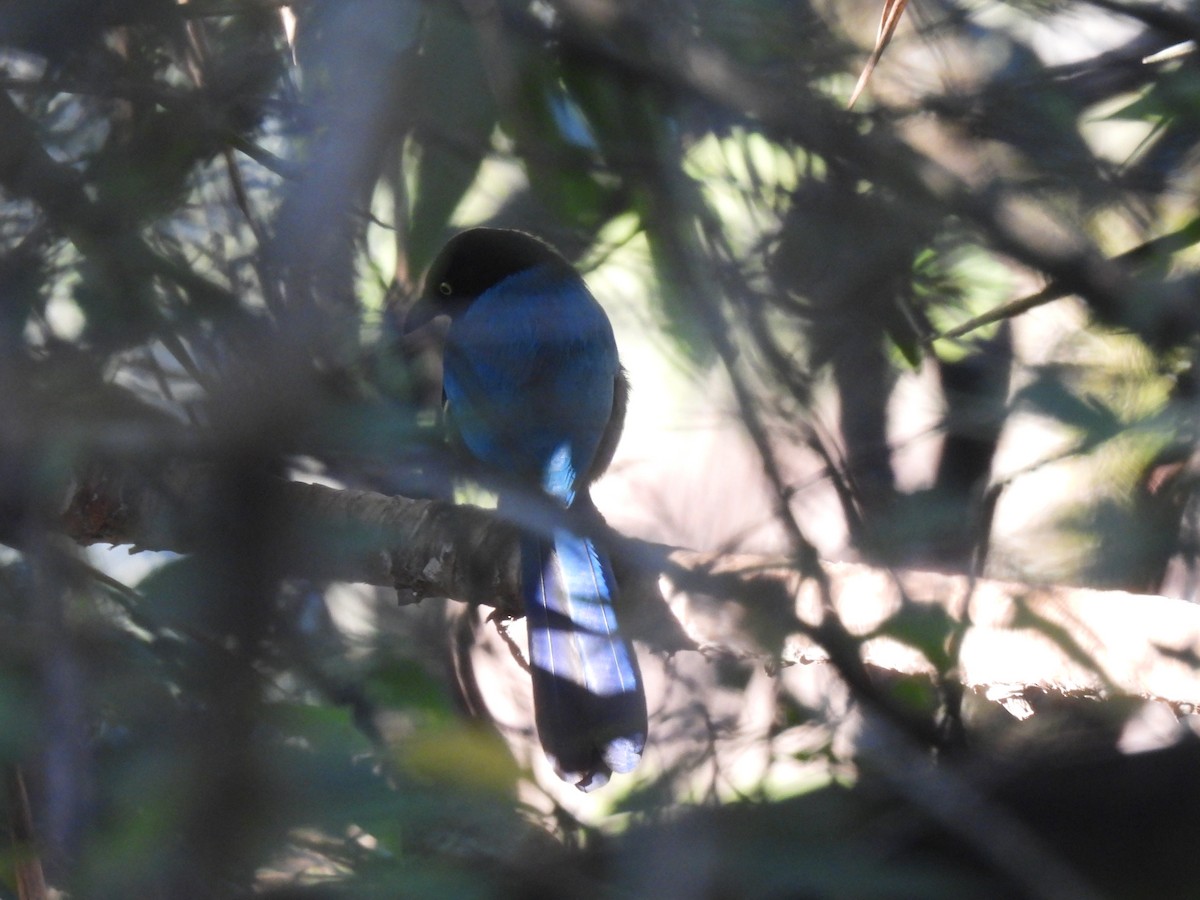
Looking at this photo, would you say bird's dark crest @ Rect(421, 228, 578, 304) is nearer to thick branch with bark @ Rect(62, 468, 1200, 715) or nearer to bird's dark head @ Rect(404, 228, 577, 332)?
Result: bird's dark head @ Rect(404, 228, 577, 332)

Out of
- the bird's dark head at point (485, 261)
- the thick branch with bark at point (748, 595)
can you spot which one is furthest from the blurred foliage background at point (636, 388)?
the bird's dark head at point (485, 261)

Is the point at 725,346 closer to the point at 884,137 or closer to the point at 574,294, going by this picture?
the point at 884,137

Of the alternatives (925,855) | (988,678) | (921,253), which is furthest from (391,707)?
(921,253)

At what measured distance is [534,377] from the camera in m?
1.92

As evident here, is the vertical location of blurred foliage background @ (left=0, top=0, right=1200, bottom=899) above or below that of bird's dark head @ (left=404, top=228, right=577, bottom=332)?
below

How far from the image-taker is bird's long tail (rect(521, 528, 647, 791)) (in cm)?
178

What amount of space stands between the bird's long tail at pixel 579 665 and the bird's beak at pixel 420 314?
40cm

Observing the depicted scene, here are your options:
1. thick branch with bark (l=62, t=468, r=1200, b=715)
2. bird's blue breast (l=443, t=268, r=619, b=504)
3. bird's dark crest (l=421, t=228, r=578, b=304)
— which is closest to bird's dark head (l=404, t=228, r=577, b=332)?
bird's dark crest (l=421, t=228, r=578, b=304)

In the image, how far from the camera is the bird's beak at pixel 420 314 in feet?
5.14

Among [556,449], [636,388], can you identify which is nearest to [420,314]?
[556,449]

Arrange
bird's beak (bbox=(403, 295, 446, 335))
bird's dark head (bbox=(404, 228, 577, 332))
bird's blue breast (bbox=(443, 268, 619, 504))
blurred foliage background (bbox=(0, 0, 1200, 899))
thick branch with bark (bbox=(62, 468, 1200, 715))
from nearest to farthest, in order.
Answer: blurred foliage background (bbox=(0, 0, 1200, 899))
thick branch with bark (bbox=(62, 468, 1200, 715))
bird's beak (bbox=(403, 295, 446, 335))
bird's blue breast (bbox=(443, 268, 619, 504))
bird's dark head (bbox=(404, 228, 577, 332))

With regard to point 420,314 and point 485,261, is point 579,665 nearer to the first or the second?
point 420,314

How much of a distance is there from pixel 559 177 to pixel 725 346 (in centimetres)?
51

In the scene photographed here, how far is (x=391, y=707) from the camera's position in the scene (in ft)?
5.63
